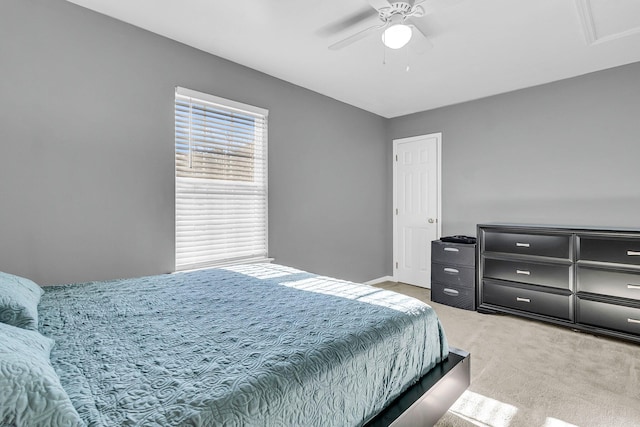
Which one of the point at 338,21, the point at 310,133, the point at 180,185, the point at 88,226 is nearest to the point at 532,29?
the point at 338,21

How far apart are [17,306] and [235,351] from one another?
2.86 ft

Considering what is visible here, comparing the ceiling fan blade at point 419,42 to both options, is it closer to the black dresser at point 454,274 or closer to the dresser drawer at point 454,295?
the black dresser at point 454,274

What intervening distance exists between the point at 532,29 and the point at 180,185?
308 centimetres

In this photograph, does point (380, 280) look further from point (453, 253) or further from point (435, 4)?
point (435, 4)

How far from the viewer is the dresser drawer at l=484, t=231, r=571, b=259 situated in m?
3.04

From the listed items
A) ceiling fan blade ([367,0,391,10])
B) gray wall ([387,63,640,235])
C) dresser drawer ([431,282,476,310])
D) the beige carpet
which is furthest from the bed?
gray wall ([387,63,640,235])

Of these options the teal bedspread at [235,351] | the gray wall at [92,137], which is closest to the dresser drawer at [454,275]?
the gray wall at [92,137]

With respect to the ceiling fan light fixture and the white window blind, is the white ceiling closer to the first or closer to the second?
the ceiling fan light fixture

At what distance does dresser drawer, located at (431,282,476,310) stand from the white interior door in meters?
0.63

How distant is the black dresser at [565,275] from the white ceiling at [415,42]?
1.60 m

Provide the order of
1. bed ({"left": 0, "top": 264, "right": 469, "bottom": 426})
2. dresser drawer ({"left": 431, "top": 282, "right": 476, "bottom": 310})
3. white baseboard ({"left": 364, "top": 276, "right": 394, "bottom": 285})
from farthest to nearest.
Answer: white baseboard ({"left": 364, "top": 276, "right": 394, "bottom": 285}) < dresser drawer ({"left": 431, "top": 282, "right": 476, "bottom": 310}) < bed ({"left": 0, "top": 264, "right": 469, "bottom": 426})

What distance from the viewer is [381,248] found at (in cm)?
490

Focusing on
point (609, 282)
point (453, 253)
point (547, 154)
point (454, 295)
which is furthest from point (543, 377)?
point (547, 154)

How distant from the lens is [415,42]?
2324 mm
